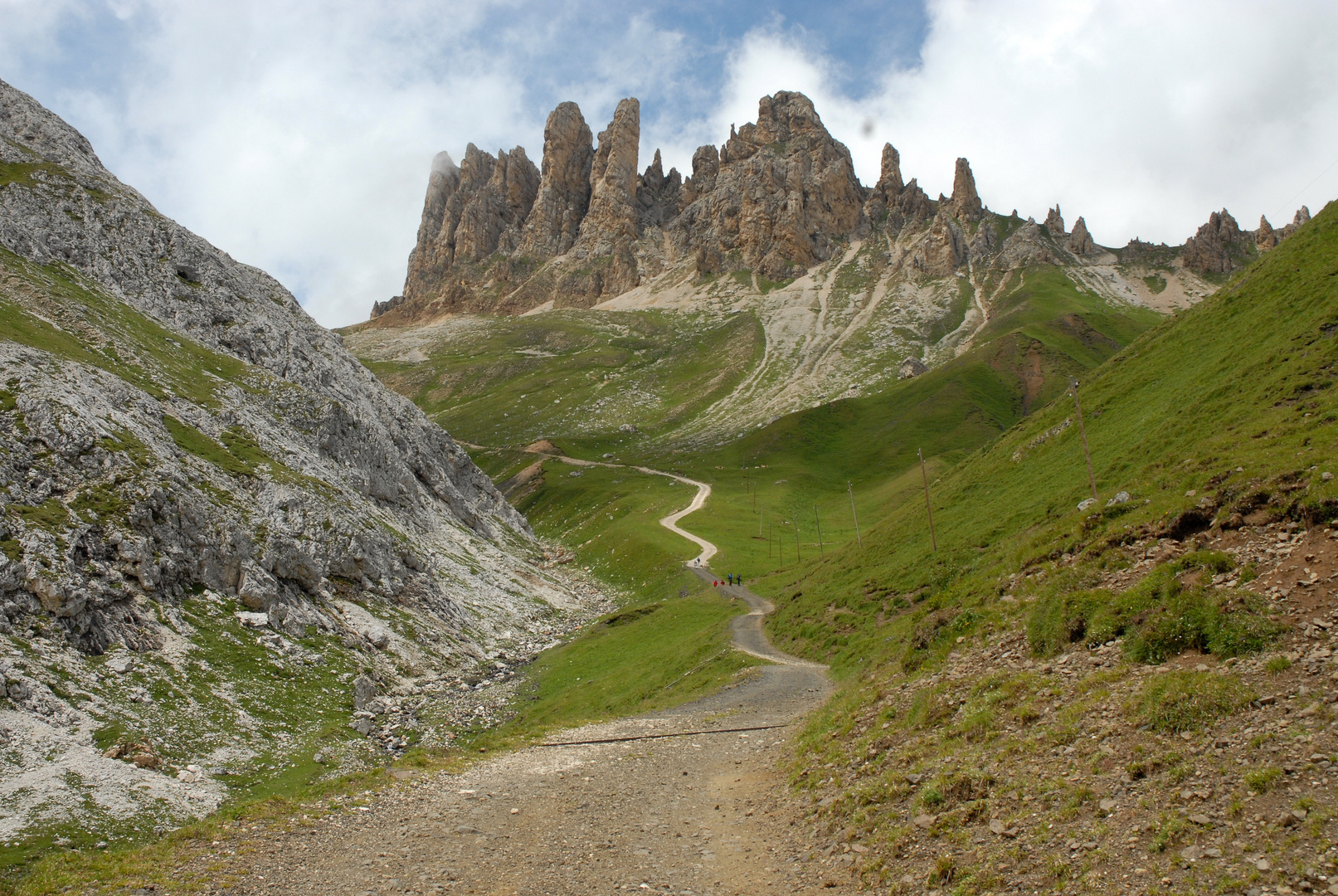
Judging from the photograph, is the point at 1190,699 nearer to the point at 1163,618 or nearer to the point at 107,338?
the point at 1163,618

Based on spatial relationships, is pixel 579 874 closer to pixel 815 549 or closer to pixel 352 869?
pixel 352 869

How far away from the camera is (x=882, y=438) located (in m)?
158

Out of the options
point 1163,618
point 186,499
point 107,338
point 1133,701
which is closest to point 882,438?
point 107,338

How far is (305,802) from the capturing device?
2066cm

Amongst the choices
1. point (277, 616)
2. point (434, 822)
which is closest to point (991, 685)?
point (434, 822)

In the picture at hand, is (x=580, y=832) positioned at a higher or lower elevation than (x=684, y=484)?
lower

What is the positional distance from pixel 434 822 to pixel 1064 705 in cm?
1589

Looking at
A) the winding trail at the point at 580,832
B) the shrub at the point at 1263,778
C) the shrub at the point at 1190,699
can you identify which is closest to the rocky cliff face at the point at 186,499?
the winding trail at the point at 580,832

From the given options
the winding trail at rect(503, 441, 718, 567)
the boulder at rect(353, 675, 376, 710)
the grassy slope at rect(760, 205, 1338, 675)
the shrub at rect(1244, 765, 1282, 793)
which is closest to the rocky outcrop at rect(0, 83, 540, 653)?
the boulder at rect(353, 675, 376, 710)

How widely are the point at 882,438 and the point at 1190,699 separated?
151621mm

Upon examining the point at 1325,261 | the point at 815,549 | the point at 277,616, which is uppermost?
the point at 1325,261

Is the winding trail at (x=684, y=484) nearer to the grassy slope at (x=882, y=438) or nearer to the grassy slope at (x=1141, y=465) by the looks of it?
the grassy slope at (x=882, y=438)

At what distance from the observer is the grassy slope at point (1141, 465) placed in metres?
20.0

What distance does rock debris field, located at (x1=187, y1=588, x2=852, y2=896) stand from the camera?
14.5 meters
